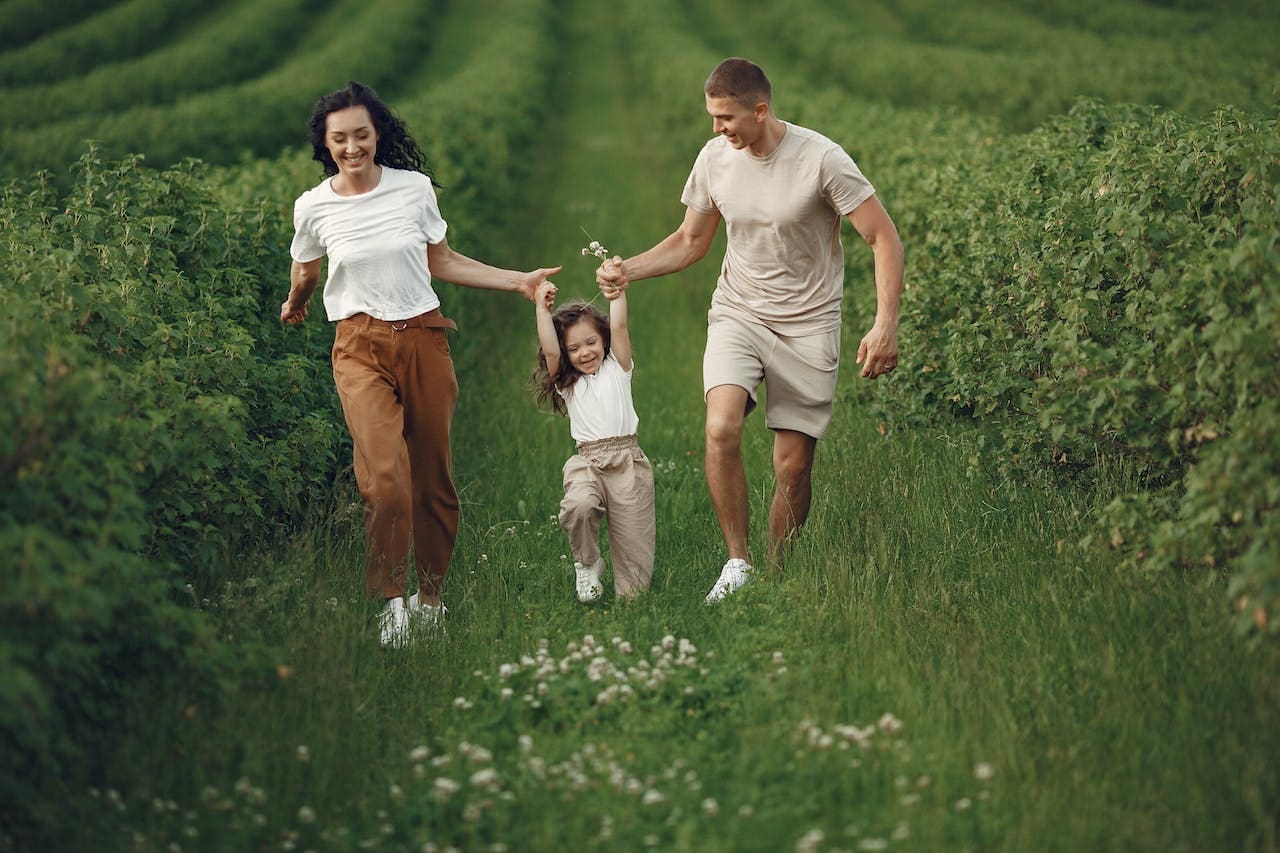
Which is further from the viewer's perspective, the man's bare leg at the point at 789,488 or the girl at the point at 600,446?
the man's bare leg at the point at 789,488

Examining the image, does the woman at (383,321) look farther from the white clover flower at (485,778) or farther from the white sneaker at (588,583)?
the white clover flower at (485,778)

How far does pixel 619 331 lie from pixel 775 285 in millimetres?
743

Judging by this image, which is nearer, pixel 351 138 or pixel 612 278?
pixel 351 138

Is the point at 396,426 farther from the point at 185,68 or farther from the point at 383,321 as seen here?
the point at 185,68

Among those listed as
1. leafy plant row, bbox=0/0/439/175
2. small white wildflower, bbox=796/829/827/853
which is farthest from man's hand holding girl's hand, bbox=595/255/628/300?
leafy plant row, bbox=0/0/439/175

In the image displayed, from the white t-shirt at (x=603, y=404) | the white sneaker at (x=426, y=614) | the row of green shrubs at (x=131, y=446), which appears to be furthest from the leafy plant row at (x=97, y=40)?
the white sneaker at (x=426, y=614)

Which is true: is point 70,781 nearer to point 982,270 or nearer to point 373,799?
point 373,799

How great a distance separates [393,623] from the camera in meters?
5.50

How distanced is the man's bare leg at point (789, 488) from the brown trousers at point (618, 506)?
0.61 metres

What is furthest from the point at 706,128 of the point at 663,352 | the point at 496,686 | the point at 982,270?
the point at 496,686

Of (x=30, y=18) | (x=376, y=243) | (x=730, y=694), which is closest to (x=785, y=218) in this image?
(x=376, y=243)

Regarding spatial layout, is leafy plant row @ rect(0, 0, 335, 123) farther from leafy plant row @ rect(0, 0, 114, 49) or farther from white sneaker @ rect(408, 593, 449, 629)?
white sneaker @ rect(408, 593, 449, 629)

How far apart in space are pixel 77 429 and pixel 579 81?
3532 cm

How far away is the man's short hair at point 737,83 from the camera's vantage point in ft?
18.4
